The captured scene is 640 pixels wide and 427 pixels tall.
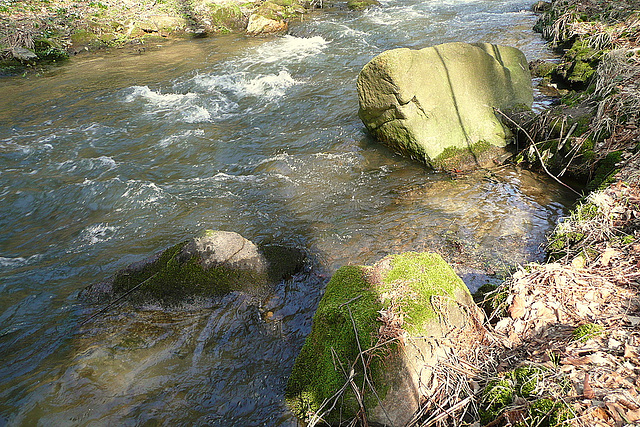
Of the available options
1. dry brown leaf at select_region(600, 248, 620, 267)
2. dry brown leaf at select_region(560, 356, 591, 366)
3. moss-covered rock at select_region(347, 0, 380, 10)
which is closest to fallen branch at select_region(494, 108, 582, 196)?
dry brown leaf at select_region(600, 248, 620, 267)

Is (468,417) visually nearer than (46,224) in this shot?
Yes

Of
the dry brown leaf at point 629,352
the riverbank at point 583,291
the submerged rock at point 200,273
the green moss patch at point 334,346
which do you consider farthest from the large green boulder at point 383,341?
the submerged rock at point 200,273

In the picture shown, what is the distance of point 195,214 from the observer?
5.65 m

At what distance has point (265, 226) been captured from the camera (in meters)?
5.32

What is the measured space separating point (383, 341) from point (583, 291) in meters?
1.70

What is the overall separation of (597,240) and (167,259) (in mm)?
4183

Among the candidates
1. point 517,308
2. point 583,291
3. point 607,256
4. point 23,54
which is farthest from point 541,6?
point 23,54

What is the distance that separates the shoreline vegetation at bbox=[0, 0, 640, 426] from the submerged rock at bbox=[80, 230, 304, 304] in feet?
7.06

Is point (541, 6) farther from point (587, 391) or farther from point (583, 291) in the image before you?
point (587, 391)

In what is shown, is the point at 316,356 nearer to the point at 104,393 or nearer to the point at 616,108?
the point at 104,393

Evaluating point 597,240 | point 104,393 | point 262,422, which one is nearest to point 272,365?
point 262,422

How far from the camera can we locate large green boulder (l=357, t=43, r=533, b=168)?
20.4ft

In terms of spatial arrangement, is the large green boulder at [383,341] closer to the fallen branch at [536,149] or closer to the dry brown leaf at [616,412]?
the dry brown leaf at [616,412]

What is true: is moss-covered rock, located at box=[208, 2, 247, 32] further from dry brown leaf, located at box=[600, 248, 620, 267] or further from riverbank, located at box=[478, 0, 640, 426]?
dry brown leaf, located at box=[600, 248, 620, 267]
